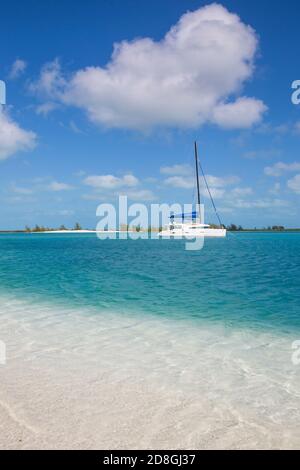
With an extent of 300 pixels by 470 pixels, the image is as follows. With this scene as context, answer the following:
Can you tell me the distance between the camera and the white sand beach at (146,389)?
4141 mm

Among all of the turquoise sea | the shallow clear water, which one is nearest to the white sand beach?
the turquoise sea

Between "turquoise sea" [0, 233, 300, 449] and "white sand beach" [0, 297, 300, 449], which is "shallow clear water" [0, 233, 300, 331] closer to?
"turquoise sea" [0, 233, 300, 449]

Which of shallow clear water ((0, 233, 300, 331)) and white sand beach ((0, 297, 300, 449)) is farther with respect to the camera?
shallow clear water ((0, 233, 300, 331))

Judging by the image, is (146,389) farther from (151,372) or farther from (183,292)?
(183,292)

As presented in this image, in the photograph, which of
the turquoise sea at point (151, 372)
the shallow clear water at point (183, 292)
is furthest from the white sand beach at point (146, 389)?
the shallow clear water at point (183, 292)

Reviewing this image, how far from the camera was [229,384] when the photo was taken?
5.86 m

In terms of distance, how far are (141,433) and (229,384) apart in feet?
7.24

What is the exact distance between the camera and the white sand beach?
414 centimetres

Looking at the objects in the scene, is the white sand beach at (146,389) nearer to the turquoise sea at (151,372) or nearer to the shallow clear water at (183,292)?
the turquoise sea at (151,372)

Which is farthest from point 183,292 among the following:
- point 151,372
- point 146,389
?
point 146,389

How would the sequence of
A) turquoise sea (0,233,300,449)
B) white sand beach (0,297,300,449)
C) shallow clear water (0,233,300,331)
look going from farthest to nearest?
shallow clear water (0,233,300,331), turquoise sea (0,233,300,449), white sand beach (0,297,300,449)

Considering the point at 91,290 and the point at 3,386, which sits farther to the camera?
the point at 91,290
